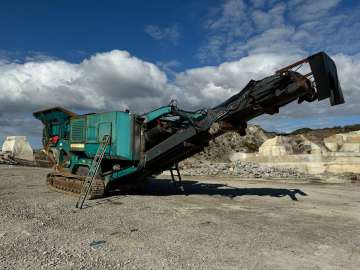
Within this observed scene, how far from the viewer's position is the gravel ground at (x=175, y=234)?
607 cm

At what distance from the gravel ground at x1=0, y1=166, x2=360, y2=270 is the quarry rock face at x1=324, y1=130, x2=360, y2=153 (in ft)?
94.7

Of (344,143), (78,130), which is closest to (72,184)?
(78,130)

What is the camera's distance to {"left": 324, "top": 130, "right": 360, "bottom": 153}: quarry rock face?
39269 mm

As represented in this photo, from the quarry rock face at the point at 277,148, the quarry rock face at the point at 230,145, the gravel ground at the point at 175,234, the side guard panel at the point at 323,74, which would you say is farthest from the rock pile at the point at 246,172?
the side guard panel at the point at 323,74

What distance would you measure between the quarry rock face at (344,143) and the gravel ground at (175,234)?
1137 inches

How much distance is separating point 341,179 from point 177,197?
15.7 meters

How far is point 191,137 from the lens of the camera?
12344 millimetres

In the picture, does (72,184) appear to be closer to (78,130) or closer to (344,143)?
(78,130)

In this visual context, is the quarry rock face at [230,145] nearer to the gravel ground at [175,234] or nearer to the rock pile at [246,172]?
the rock pile at [246,172]

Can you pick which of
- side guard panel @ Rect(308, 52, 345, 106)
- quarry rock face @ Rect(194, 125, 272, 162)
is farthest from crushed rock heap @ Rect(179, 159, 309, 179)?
side guard panel @ Rect(308, 52, 345, 106)

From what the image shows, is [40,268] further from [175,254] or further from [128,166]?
[128,166]

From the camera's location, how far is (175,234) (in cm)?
789

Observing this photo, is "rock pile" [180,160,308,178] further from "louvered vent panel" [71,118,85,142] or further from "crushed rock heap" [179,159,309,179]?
"louvered vent panel" [71,118,85,142]

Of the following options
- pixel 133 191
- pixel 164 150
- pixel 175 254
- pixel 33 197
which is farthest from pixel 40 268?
pixel 133 191
